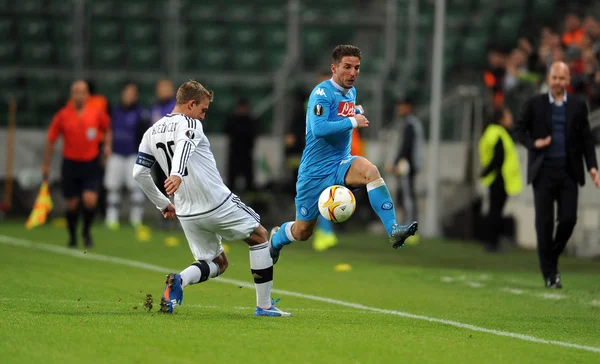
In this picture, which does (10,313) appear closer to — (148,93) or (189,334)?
(189,334)

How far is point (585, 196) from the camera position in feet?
56.5

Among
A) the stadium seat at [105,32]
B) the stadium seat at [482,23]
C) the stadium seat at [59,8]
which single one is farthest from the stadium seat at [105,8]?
the stadium seat at [482,23]

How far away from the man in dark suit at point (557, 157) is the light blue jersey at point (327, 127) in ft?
8.81

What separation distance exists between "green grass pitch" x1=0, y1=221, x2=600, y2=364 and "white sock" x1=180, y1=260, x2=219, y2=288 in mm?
278

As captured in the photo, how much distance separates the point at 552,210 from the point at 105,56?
16.0 metres

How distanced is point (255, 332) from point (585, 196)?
1043cm

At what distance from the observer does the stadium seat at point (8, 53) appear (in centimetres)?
2584

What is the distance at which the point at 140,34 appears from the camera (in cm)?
2631

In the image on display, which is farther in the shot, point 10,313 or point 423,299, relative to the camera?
point 423,299

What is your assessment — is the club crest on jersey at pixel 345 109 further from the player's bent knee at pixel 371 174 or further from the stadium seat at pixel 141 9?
the stadium seat at pixel 141 9

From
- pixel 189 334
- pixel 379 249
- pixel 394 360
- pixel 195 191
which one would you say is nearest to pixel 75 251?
pixel 379 249

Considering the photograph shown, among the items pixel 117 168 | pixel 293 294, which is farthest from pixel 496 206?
pixel 293 294

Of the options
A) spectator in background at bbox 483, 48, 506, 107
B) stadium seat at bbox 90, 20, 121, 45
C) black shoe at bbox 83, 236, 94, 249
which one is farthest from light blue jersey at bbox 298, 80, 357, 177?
stadium seat at bbox 90, 20, 121, 45

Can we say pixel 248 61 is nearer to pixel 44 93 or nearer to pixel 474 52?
pixel 44 93
